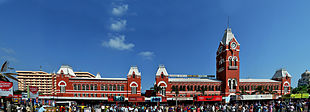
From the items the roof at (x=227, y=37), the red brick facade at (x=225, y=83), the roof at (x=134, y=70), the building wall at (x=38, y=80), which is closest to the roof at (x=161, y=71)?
the red brick facade at (x=225, y=83)

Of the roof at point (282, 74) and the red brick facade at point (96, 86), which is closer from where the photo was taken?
the red brick facade at point (96, 86)

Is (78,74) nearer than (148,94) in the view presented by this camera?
No

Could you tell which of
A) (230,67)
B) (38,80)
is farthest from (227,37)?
(38,80)

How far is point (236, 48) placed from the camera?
5116cm

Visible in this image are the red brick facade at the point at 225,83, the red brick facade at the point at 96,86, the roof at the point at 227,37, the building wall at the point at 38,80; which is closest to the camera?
the red brick facade at the point at 96,86

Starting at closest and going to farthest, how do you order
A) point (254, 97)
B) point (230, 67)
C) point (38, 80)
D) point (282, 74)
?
1. point (254, 97)
2. point (230, 67)
3. point (282, 74)
4. point (38, 80)

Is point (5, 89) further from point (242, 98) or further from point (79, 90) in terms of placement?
point (242, 98)

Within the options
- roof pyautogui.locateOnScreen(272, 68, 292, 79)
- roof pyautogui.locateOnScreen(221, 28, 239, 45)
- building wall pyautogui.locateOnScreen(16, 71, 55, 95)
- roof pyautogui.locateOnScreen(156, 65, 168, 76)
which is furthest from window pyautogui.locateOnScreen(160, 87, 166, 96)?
building wall pyautogui.locateOnScreen(16, 71, 55, 95)

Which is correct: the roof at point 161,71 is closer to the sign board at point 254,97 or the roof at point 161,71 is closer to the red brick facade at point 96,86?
the red brick facade at point 96,86

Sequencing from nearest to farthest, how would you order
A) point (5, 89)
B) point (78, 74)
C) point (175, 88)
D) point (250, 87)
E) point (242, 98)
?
point (5, 89)
point (242, 98)
point (175, 88)
point (250, 87)
point (78, 74)

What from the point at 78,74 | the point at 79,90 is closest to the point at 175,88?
the point at 79,90

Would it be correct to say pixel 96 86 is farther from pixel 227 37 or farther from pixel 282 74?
pixel 282 74

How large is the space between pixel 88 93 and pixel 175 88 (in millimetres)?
24168

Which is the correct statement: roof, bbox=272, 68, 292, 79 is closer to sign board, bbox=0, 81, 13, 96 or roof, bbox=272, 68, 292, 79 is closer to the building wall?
sign board, bbox=0, 81, 13, 96
